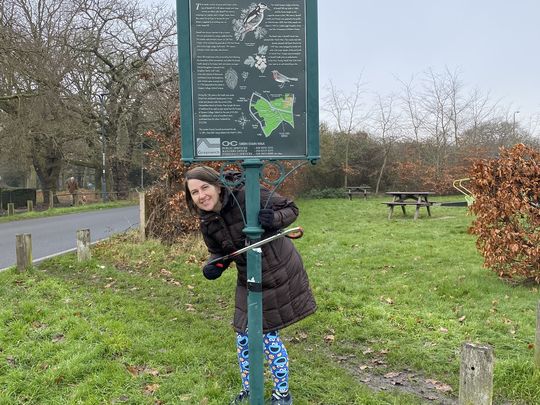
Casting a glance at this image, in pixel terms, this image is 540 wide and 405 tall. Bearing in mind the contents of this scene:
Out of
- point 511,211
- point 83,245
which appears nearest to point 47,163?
point 83,245

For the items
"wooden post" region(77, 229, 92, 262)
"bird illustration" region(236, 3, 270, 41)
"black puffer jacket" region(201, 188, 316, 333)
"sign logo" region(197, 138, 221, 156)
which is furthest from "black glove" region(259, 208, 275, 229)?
"wooden post" region(77, 229, 92, 262)

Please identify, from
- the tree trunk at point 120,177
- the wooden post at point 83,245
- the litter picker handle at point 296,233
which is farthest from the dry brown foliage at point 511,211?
the tree trunk at point 120,177

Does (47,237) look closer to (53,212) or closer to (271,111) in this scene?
(53,212)

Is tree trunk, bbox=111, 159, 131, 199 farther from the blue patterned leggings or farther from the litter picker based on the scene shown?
the litter picker

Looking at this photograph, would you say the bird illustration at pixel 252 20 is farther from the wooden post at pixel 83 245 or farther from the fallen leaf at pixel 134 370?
the wooden post at pixel 83 245

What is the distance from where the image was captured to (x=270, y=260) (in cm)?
300

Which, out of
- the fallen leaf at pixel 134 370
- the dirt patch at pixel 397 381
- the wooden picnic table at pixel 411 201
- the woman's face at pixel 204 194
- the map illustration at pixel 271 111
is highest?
the map illustration at pixel 271 111

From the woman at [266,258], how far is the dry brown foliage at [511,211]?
13.3 feet

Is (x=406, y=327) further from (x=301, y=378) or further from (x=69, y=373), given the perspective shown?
(x=69, y=373)

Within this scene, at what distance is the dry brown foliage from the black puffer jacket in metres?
4.10

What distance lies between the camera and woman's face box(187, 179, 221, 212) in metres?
2.90

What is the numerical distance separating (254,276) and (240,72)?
122 cm

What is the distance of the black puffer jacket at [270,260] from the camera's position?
118 inches

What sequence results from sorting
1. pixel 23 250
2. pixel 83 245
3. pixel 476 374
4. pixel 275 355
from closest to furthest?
pixel 476 374 → pixel 275 355 → pixel 23 250 → pixel 83 245
